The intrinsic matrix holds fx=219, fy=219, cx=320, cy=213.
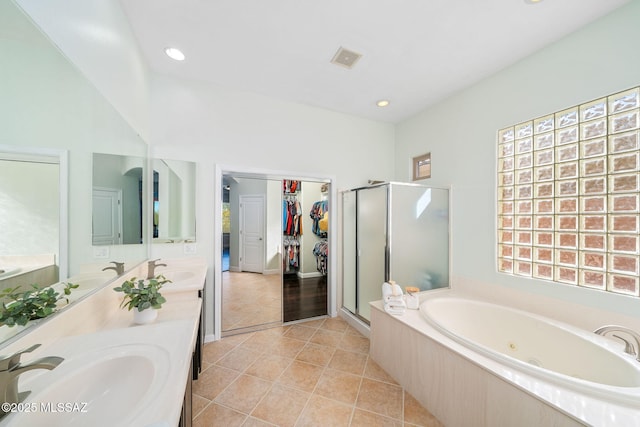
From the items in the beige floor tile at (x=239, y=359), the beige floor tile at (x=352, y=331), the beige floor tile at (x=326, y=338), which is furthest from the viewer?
the beige floor tile at (x=352, y=331)

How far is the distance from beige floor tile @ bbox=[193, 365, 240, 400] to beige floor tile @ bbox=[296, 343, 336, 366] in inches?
23.7

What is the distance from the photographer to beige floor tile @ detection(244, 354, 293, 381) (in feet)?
6.08

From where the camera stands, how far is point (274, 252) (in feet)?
10.3

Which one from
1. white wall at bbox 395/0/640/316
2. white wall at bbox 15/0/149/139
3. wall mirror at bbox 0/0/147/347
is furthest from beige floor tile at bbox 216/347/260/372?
white wall at bbox 395/0/640/316

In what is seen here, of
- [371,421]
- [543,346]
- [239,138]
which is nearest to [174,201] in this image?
[239,138]

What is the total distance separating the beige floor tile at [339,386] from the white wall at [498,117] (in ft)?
5.39

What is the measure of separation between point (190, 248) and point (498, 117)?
337cm

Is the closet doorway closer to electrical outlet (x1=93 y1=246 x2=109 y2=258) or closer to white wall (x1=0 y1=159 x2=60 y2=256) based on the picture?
electrical outlet (x1=93 y1=246 x2=109 y2=258)

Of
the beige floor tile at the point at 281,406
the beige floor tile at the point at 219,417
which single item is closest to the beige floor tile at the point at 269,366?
the beige floor tile at the point at 281,406

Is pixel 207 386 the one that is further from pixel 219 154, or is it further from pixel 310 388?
pixel 219 154

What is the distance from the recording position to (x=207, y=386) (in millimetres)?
1720

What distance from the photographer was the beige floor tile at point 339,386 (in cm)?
164

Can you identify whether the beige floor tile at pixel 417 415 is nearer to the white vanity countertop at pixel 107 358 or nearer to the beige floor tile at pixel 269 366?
the beige floor tile at pixel 269 366

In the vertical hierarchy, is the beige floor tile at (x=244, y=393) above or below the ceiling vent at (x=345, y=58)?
below
